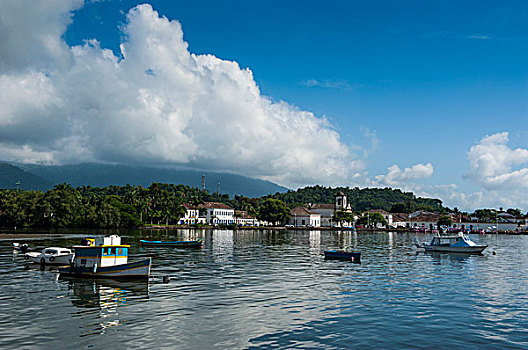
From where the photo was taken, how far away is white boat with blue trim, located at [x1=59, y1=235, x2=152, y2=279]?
111 feet

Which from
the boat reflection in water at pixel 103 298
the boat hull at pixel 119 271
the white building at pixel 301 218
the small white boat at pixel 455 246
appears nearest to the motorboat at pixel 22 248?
the boat reflection in water at pixel 103 298

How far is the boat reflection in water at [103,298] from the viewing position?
21.5 meters

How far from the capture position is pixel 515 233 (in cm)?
17150

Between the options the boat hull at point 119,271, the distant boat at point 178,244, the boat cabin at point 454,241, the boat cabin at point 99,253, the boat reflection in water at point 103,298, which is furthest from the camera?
the distant boat at point 178,244

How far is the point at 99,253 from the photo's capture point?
35.4 m

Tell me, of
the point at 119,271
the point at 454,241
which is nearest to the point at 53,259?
the point at 119,271

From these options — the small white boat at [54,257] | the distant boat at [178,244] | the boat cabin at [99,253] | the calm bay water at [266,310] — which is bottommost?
the calm bay water at [266,310]

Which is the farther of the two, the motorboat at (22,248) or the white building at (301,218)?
the white building at (301,218)

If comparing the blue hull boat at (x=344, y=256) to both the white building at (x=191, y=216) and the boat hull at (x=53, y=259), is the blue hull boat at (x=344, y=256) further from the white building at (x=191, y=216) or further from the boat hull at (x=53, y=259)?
the white building at (x=191, y=216)

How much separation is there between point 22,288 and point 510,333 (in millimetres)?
31881

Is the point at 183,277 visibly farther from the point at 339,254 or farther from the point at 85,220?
the point at 85,220

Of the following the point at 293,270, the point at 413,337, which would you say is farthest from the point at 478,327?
the point at 293,270

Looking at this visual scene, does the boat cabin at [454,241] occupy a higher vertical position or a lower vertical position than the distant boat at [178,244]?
higher

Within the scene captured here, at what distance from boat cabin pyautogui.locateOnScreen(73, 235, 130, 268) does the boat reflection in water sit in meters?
1.48
